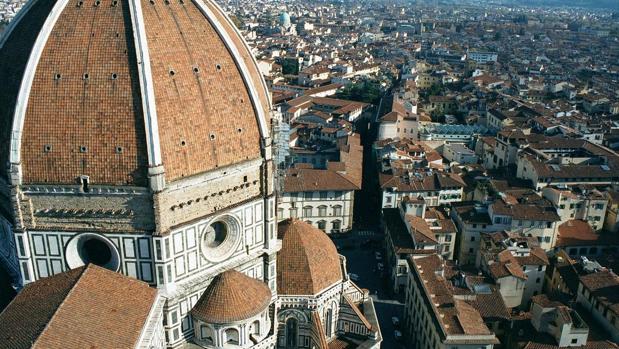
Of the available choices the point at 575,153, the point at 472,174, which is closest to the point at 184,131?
the point at 472,174

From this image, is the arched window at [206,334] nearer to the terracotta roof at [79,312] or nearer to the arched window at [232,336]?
the arched window at [232,336]

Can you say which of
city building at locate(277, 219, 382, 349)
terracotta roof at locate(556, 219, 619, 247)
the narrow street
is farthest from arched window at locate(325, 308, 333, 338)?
terracotta roof at locate(556, 219, 619, 247)

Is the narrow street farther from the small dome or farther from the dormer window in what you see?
the dormer window

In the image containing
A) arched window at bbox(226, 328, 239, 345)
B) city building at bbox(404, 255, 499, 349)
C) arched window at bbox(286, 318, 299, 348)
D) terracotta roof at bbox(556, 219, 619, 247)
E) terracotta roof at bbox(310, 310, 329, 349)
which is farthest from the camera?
terracotta roof at bbox(556, 219, 619, 247)

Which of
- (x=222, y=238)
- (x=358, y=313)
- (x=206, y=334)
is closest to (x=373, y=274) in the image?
(x=358, y=313)

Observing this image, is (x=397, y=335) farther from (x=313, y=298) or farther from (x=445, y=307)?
(x=313, y=298)

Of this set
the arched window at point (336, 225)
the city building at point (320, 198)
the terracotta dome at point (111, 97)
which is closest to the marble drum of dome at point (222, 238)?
the terracotta dome at point (111, 97)
